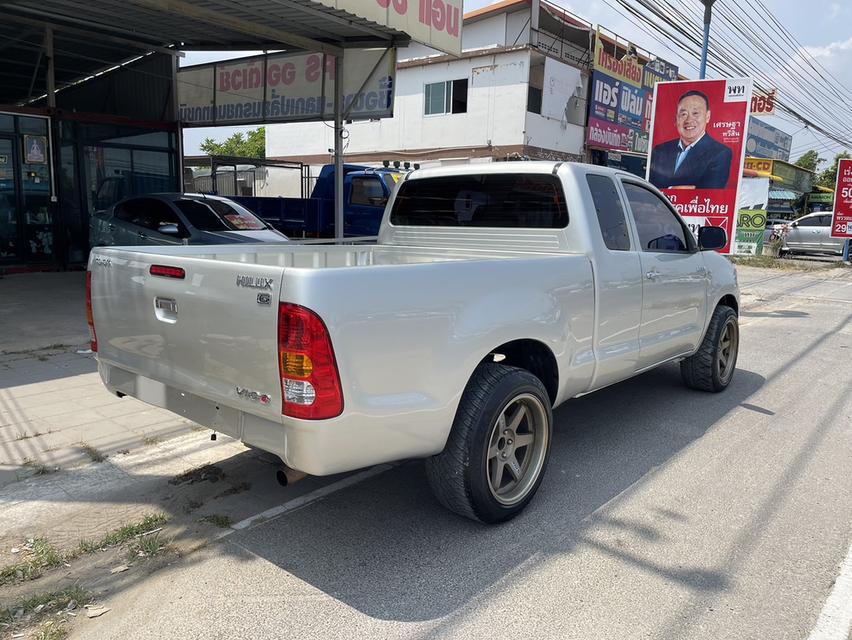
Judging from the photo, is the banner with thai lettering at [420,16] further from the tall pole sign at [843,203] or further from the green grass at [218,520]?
the tall pole sign at [843,203]

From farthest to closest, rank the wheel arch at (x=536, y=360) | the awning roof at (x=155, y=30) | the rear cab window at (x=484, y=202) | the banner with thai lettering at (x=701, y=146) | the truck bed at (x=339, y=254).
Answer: the banner with thai lettering at (x=701, y=146) → the awning roof at (x=155, y=30) → the rear cab window at (x=484, y=202) → the truck bed at (x=339, y=254) → the wheel arch at (x=536, y=360)

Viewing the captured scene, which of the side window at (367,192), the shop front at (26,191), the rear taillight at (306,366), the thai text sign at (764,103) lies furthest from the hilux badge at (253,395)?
the thai text sign at (764,103)

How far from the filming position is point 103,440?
4.83 meters

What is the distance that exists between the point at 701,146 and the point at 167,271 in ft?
36.7

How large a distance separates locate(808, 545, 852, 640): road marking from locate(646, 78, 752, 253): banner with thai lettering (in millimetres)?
9023

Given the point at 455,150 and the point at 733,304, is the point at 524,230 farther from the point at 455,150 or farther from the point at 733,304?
the point at 455,150

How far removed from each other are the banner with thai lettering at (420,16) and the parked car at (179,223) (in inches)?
131

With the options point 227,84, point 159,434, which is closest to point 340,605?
point 159,434

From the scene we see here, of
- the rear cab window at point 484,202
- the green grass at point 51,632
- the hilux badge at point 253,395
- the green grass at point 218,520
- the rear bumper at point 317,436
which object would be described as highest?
the rear cab window at point 484,202

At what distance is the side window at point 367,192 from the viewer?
1505 centimetres

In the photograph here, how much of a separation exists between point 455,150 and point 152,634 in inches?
1016

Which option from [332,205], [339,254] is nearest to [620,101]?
[332,205]

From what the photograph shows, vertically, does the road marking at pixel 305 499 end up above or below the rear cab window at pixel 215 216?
below

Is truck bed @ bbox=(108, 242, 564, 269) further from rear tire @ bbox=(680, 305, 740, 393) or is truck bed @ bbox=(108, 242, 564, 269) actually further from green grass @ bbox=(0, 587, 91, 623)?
rear tire @ bbox=(680, 305, 740, 393)
